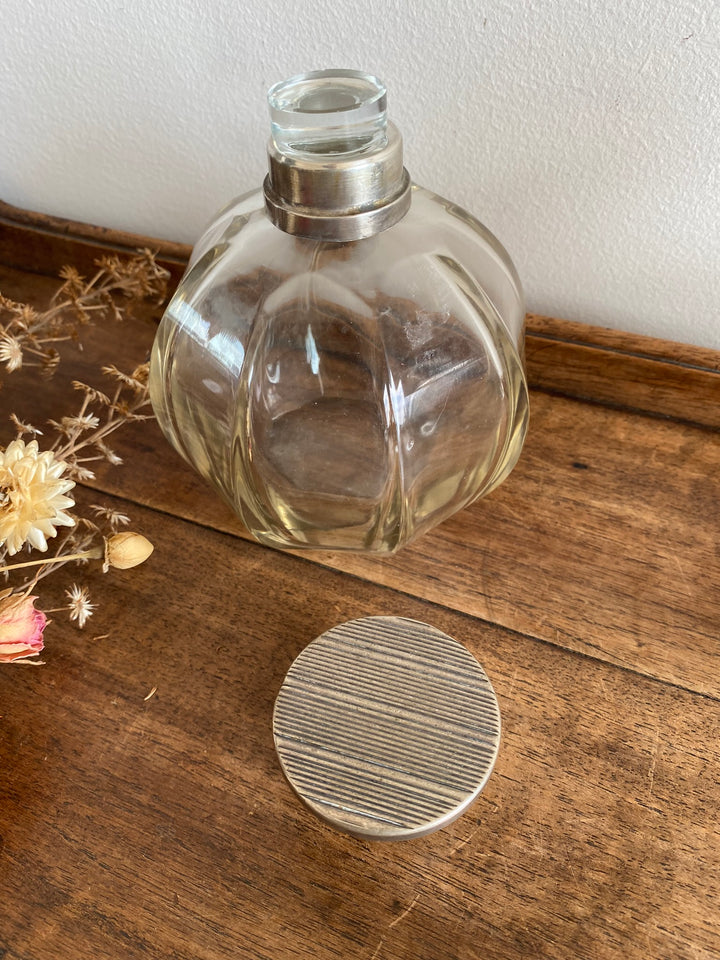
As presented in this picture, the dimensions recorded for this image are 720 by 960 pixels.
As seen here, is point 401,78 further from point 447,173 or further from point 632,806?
point 632,806

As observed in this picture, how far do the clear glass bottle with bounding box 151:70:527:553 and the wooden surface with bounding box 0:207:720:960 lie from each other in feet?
0.16

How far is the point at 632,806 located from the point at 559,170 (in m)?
0.37

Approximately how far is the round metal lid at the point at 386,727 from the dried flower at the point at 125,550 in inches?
4.8

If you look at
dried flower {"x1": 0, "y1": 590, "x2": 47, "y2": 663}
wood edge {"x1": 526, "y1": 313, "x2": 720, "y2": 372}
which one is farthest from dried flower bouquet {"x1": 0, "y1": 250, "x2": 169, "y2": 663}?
wood edge {"x1": 526, "y1": 313, "x2": 720, "y2": 372}

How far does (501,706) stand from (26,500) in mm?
262

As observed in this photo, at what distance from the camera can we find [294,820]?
0.38 m

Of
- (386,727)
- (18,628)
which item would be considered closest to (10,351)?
(18,628)

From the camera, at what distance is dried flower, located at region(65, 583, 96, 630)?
44 cm

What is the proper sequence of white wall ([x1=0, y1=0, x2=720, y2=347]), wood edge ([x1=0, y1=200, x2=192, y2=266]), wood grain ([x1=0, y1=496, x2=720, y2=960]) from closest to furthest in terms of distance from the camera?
wood grain ([x1=0, y1=496, x2=720, y2=960]) → white wall ([x1=0, y1=0, x2=720, y2=347]) → wood edge ([x1=0, y1=200, x2=192, y2=266])

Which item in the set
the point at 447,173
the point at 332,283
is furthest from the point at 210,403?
the point at 447,173

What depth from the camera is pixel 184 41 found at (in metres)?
0.53

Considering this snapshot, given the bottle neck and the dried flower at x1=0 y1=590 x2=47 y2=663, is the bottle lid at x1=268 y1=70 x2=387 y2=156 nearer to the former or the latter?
the bottle neck

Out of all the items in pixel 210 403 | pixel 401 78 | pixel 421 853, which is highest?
pixel 401 78

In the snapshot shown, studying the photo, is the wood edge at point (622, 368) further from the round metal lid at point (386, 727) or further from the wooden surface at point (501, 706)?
the round metal lid at point (386, 727)
